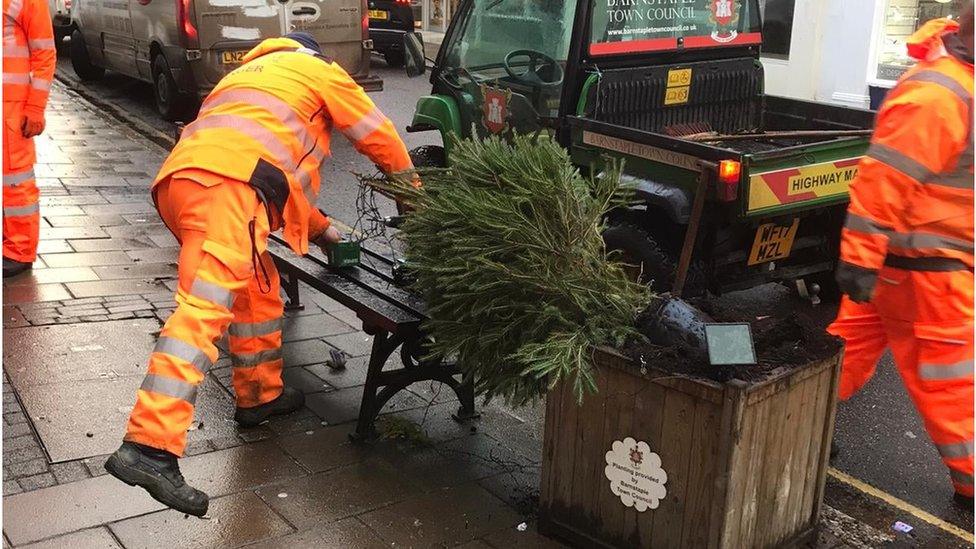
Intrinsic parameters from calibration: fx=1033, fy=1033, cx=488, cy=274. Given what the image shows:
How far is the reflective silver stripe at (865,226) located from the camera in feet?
11.3

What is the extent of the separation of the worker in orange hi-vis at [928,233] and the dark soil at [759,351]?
255 millimetres

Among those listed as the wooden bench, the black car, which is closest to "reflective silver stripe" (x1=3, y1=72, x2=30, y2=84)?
the wooden bench

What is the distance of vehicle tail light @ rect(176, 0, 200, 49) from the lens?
1029 centimetres

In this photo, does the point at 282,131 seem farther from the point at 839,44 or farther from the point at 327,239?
the point at 839,44

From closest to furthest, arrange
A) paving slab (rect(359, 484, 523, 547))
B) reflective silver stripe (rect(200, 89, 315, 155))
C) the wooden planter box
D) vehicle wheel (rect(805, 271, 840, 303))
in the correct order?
1. the wooden planter box
2. paving slab (rect(359, 484, 523, 547))
3. reflective silver stripe (rect(200, 89, 315, 155))
4. vehicle wheel (rect(805, 271, 840, 303))

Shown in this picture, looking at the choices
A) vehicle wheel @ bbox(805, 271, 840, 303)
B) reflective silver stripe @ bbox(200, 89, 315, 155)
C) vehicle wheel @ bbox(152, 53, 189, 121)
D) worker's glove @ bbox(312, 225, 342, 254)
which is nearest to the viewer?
reflective silver stripe @ bbox(200, 89, 315, 155)

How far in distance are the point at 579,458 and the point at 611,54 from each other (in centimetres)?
325

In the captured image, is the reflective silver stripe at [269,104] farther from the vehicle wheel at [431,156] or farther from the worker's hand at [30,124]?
the vehicle wheel at [431,156]

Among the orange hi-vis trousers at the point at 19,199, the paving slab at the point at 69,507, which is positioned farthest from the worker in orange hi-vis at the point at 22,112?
the paving slab at the point at 69,507

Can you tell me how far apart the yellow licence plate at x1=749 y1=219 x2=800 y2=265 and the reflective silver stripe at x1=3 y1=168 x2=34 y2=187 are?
4.14 metres

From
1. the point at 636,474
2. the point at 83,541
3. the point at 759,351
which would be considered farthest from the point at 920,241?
the point at 83,541

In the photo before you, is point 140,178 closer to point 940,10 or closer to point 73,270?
point 73,270

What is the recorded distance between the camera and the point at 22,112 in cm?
593

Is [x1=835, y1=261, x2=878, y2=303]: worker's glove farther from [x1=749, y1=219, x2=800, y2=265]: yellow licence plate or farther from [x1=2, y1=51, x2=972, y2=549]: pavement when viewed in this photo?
[x1=749, y1=219, x2=800, y2=265]: yellow licence plate
